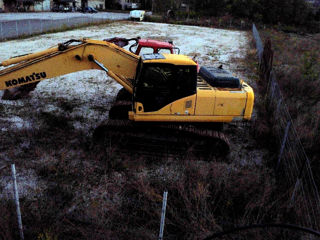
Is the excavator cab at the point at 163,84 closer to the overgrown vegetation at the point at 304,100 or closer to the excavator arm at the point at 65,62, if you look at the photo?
the excavator arm at the point at 65,62

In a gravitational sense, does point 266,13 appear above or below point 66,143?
above

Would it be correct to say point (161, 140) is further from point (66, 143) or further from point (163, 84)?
point (66, 143)

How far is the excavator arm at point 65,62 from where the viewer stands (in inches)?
269

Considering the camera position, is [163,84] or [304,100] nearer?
[163,84]

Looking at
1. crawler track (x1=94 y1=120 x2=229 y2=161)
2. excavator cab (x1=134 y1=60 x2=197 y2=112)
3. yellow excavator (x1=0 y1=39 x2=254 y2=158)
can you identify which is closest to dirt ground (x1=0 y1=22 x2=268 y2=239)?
crawler track (x1=94 y1=120 x2=229 y2=161)

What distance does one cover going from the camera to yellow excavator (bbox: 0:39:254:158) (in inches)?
250

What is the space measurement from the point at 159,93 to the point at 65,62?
2.46m

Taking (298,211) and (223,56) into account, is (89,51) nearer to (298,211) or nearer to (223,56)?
(298,211)

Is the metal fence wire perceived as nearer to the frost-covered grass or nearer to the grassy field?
the grassy field

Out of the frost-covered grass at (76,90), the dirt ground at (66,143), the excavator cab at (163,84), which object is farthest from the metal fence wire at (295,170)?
the frost-covered grass at (76,90)

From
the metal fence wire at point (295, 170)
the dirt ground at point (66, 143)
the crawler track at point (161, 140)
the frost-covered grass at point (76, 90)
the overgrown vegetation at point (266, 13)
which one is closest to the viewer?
the metal fence wire at point (295, 170)

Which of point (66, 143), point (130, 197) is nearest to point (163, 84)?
point (130, 197)

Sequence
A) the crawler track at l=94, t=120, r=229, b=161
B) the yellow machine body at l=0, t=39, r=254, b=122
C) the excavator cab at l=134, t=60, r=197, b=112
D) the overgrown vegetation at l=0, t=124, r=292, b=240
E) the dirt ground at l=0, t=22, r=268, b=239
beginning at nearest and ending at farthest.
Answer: the overgrown vegetation at l=0, t=124, r=292, b=240, the dirt ground at l=0, t=22, r=268, b=239, the excavator cab at l=134, t=60, r=197, b=112, the yellow machine body at l=0, t=39, r=254, b=122, the crawler track at l=94, t=120, r=229, b=161

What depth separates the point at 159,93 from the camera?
6.41 metres
